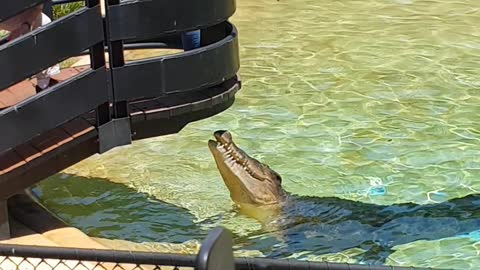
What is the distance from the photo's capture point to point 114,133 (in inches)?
203

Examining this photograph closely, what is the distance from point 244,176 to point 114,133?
1.56m

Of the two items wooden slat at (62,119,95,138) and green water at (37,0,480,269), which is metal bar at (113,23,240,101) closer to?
wooden slat at (62,119,95,138)

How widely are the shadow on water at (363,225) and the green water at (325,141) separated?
0.32 ft

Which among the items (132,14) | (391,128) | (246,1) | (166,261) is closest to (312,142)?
(391,128)

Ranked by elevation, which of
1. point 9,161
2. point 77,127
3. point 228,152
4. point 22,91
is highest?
point 22,91

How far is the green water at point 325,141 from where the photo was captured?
643 centimetres

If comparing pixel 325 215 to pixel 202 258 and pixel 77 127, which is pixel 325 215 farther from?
pixel 202 258

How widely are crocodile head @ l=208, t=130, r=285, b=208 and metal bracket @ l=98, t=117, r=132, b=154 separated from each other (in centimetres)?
132

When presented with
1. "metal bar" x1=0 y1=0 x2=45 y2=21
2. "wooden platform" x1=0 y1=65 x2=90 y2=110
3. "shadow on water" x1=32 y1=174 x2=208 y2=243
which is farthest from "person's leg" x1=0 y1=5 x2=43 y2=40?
"shadow on water" x1=32 y1=174 x2=208 y2=243

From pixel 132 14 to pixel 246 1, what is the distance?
8.44 meters

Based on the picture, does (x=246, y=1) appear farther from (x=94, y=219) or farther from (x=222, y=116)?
(x=94, y=219)

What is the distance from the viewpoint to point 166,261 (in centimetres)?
322

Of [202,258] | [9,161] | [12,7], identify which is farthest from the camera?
[9,161]

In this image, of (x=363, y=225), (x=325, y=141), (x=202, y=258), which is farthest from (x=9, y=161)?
(x=325, y=141)
